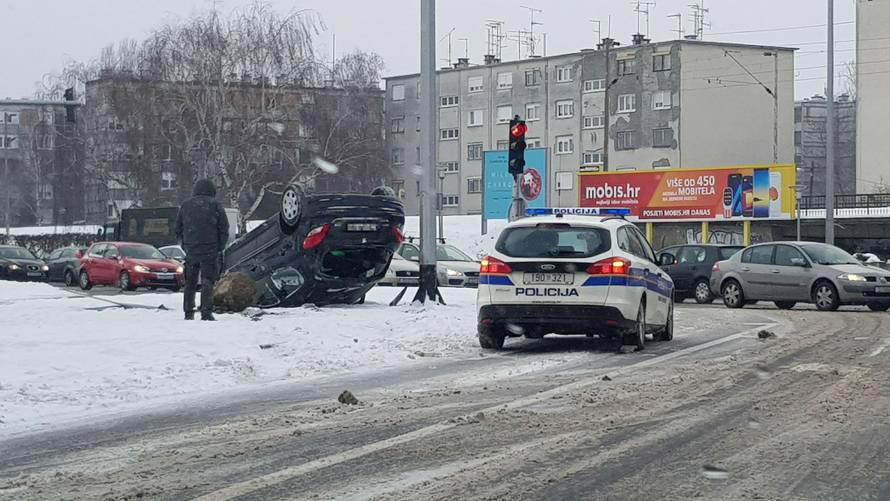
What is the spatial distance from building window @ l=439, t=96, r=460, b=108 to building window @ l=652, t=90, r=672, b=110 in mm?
16143

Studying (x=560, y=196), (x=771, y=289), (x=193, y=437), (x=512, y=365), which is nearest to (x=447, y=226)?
(x=560, y=196)

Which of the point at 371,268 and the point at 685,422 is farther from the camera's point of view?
the point at 371,268

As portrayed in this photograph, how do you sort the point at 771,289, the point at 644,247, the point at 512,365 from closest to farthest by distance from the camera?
1. the point at 512,365
2. the point at 644,247
3. the point at 771,289

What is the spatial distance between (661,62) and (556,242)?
65429 mm

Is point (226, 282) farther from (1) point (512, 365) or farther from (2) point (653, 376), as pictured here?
(2) point (653, 376)

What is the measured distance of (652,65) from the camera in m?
77.2

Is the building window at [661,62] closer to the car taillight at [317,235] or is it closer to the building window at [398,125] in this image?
the building window at [398,125]

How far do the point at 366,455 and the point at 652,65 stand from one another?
72.6m

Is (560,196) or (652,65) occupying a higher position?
(652,65)

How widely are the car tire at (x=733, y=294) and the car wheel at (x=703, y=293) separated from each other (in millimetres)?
3248

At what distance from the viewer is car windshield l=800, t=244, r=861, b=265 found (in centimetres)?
2467

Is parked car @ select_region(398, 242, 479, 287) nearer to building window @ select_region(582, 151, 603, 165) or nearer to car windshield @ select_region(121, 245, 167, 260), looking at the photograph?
car windshield @ select_region(121, 245, 167, 260)

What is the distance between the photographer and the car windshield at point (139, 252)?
114 feet

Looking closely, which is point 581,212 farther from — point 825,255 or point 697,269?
point 697,269
